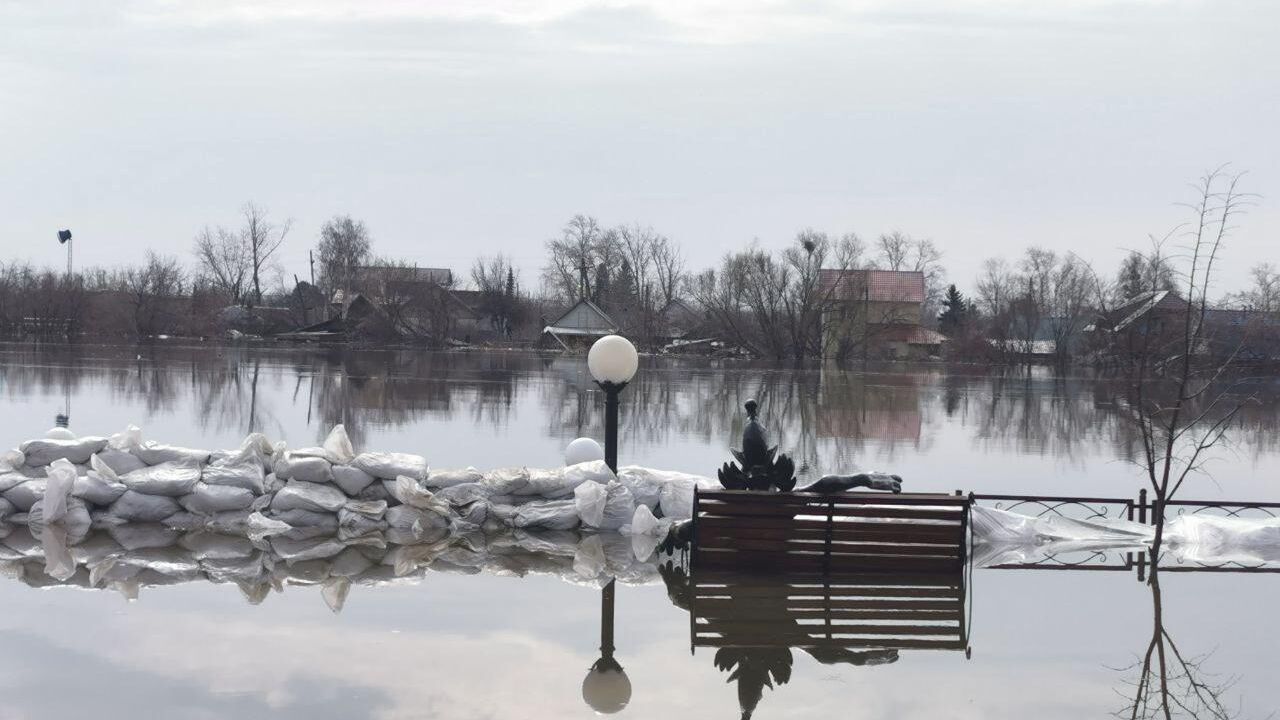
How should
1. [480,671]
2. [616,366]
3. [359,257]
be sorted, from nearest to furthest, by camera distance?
[480,671] < [616,366] < [359,257]

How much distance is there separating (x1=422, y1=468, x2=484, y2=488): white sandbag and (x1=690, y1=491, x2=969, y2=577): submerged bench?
2833 mm

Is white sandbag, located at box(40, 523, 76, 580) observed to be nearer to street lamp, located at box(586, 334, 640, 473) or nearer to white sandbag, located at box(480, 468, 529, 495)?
white sandbag, located at box(480, 468, 529, 495)

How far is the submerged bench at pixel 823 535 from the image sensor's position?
9883mm

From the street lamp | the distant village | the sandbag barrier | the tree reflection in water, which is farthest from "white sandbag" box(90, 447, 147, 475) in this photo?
the distant village

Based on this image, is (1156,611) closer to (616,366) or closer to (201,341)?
(616,366)

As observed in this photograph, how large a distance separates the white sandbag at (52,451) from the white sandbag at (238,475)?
1.17 m

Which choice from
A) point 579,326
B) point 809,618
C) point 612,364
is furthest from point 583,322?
point 809,618

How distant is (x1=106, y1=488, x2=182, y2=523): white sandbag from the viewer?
1127 centimetres

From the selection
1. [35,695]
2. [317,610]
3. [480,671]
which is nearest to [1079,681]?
[480,671]

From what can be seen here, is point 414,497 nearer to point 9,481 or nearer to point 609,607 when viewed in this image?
point 609,607

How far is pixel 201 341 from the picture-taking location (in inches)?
2965

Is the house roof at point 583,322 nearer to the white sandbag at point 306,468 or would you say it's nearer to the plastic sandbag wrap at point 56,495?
the white sandbag at point 306,468

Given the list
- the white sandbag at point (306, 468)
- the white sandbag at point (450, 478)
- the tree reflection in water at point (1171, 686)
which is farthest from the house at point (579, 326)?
the tree reflection in water at point (1171, 686)

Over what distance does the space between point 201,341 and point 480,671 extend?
73.0 m
